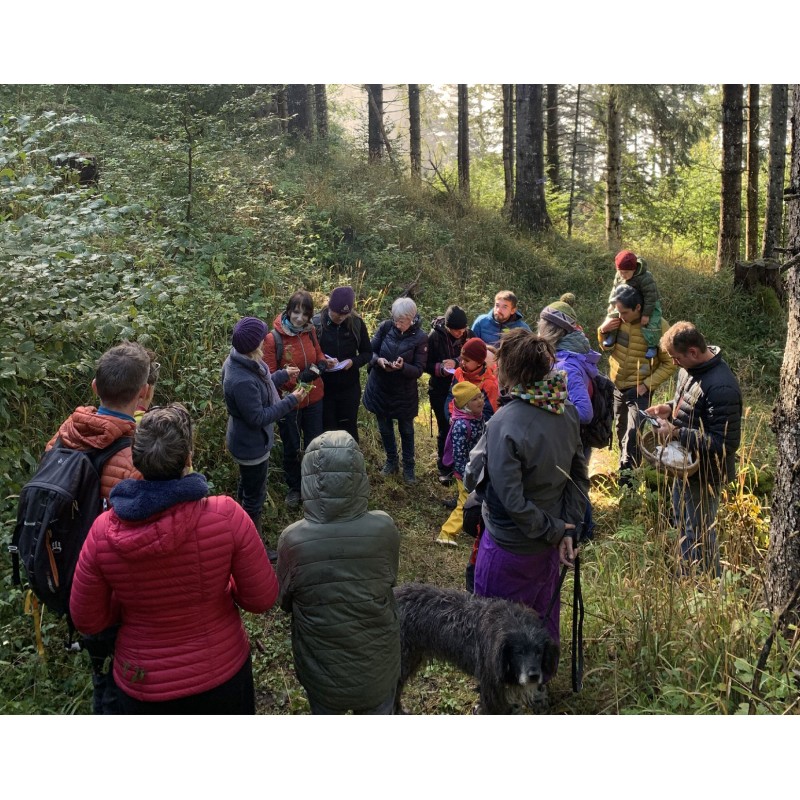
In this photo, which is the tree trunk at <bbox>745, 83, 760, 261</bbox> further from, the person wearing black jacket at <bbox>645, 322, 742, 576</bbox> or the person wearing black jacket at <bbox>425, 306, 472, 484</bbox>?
the person wearing black jacket at <bbox>645, 322, 742, 576</bbox>

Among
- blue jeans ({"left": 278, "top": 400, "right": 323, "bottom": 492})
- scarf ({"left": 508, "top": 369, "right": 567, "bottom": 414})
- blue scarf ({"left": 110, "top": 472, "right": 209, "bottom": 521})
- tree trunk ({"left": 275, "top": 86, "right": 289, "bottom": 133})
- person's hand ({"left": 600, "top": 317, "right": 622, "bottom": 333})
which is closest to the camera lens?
blue scarf ({"left": 110, "top": 472, "right": 209, "bottom": 521})

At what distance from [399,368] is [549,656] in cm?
380

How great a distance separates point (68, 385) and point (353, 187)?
9768 millimetres

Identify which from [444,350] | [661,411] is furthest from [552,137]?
[661,411]

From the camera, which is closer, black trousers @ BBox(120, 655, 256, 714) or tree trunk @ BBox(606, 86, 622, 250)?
black trousers @ BBox(120, 655, 256, 714)

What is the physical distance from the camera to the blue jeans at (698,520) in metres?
4.42

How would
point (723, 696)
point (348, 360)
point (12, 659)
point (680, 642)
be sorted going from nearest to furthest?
point (723, 696) → point (680, 642) → point (12, 659) → point (348, 360)

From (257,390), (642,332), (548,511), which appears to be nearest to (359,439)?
(257,390)

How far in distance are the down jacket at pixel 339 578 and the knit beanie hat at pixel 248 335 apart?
2.11m

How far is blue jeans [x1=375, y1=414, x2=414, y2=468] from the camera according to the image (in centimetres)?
A: 720

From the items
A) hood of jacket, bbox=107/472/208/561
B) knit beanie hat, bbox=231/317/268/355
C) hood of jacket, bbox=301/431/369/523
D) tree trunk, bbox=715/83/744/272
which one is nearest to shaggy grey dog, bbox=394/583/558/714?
hood of jacket, bbox=301/431/369/523

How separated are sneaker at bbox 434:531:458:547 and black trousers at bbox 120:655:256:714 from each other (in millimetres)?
3359

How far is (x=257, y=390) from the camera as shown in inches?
202

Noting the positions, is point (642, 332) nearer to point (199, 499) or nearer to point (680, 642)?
point (680, 642)
